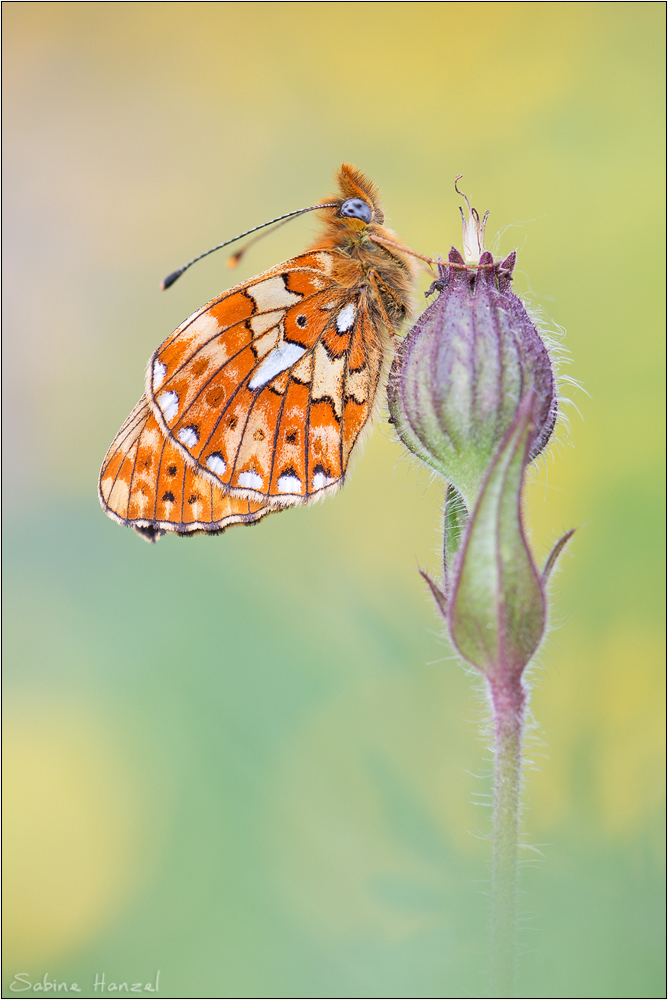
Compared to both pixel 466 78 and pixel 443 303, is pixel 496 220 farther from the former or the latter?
pixel 443 303

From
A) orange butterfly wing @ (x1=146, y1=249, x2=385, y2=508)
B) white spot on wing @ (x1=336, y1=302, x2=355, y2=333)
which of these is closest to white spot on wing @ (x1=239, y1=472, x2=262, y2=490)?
orange butterfly wing @ (x1=146, y1=249, x2=385, y2=508)

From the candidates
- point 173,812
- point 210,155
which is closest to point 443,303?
point 173,812

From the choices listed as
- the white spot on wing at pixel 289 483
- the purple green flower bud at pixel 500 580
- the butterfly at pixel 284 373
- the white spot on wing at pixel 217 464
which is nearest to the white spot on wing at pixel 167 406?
the butterfly at pixel 284 373

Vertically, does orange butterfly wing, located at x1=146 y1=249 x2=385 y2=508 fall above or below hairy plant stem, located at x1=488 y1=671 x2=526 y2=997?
above

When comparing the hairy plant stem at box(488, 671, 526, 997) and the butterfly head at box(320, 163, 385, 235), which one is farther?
the butterfly head at box(320, 163, 385, 235)

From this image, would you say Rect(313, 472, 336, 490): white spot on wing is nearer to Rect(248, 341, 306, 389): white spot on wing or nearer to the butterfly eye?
Rect(248, 341, 306, 389): white spot on wing

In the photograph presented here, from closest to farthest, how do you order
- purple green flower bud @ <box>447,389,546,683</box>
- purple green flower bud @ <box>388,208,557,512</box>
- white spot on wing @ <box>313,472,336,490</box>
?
1. purple green flower bud @ <box>447,389,546,683</box>
2. purple green flower bud @ <box>388,208,557,512</box>
3. white spot on wing @ <box>313,472,336,490</box>

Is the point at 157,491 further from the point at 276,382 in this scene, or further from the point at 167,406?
the point at 276,382

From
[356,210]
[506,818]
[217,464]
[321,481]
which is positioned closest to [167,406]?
[217,464]
